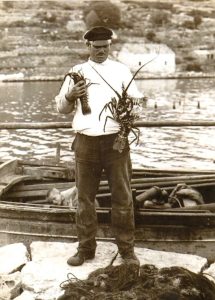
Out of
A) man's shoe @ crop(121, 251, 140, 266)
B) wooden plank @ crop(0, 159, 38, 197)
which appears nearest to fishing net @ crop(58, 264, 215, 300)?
man's shoe @ crop(121, 251, 140, 266)

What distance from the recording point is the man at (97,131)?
5.00 metres

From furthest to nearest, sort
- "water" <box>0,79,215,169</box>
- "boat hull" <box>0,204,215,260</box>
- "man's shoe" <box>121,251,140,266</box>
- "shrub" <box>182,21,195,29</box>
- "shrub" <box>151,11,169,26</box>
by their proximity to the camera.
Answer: "shrub" <box>151,11,169,26</box>
"shrub" <box>182,21,195,29</box>
"water" <box>0,79,215,169</box>
"boat hull" <box>0,204,215,260</box>
"man's shoe" <box>121,251,140,266</box>

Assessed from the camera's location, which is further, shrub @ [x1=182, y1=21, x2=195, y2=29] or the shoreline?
shrub @ [x1=182, y1=21, x2=195, y2=29]

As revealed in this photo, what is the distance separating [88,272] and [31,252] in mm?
832

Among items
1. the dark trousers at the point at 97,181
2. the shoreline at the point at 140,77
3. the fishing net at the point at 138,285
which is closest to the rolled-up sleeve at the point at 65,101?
the dark trousers at the point at 97,181

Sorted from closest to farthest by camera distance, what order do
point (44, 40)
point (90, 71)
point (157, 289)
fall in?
point (157, 289) → point (90, 71) → point (44, 40)

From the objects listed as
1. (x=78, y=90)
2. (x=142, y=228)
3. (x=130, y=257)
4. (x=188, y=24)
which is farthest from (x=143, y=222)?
(x=188, y=24)

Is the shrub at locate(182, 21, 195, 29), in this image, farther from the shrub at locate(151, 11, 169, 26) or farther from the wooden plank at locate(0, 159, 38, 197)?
the wooden plank at locate(0, 159, 38, 197)

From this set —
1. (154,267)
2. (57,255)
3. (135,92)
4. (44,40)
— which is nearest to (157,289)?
(154,267)

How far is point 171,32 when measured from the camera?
129250 millimetres

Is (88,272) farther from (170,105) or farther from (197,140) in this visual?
(170,105)

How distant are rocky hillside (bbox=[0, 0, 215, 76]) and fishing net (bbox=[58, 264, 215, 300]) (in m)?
93.3

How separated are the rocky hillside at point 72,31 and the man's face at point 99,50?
305ft

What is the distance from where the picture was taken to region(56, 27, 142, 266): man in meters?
5.00
